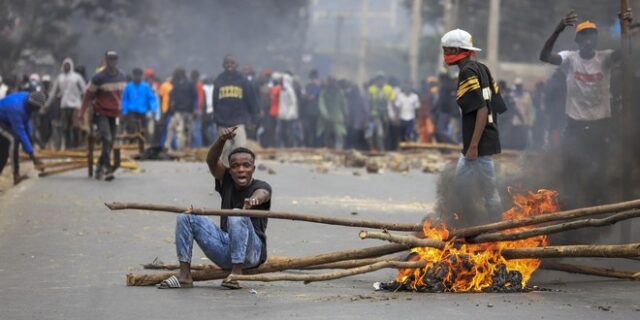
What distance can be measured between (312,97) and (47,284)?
25.4 metres

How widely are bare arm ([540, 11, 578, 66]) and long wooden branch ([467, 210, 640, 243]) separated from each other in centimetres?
268

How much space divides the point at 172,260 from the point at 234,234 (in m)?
2.01

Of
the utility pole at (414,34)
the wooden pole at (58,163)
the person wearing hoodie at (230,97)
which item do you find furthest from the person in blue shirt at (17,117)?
the utility pole at (414,34)

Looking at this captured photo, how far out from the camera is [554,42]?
37.8ft

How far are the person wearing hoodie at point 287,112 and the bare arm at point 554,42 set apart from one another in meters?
21.4

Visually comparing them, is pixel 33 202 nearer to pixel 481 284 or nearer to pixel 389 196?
pixel 389 196

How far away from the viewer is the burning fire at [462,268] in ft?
28.9

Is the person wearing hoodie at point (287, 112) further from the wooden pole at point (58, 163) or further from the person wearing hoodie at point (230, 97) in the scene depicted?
the person wearing hoodie at point (230, 97)

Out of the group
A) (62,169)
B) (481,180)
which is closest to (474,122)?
(481,180)

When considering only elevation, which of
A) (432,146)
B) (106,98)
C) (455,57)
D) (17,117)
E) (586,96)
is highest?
(455,57)

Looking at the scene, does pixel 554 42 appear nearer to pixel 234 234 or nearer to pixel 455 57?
pixel 455 57

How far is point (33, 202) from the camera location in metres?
15.8

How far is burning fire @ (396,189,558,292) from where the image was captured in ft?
28.9

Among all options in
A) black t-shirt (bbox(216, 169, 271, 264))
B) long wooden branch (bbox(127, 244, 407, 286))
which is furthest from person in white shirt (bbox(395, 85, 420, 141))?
long wooden branch (bbox(127, 244, 407, 286))
